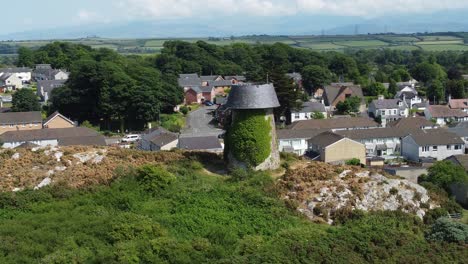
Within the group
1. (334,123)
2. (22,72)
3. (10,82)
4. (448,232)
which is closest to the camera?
(448,232)

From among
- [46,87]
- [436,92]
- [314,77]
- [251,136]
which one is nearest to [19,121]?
[46,87]

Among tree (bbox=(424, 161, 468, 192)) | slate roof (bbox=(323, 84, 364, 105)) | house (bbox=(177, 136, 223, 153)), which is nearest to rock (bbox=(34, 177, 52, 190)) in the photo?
tree (bbox=(424, 161, 468, 192))

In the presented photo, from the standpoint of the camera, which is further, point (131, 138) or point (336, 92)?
point (336, 92)

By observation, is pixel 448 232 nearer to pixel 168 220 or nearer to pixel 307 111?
pixel 168 220

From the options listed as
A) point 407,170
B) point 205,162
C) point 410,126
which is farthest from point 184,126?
point 205,162

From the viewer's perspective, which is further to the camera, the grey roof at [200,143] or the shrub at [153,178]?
the grey roof at [200,143]

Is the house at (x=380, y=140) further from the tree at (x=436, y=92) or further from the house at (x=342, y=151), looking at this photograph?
the tree at (x=436, y=92)

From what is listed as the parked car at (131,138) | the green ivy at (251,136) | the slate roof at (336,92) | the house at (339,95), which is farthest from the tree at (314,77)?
the green ivy at (251,136)
